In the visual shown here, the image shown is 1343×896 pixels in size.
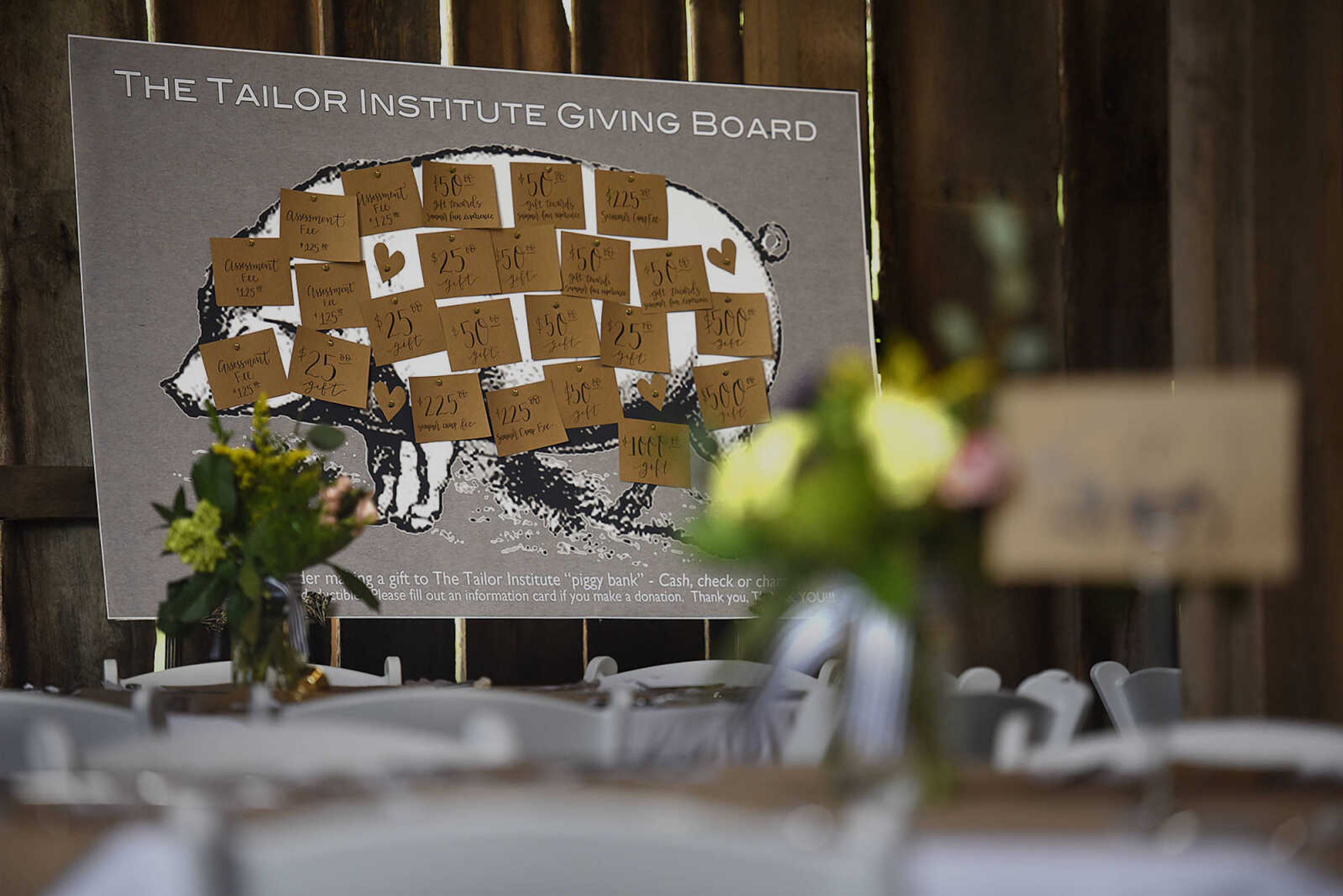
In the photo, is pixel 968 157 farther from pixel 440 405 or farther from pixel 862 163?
pixel 440 405

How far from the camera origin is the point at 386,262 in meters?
4.05

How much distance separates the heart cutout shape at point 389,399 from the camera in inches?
157

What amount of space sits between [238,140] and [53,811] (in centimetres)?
300

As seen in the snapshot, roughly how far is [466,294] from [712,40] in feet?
3.84

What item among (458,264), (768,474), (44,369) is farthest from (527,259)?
(768,474)

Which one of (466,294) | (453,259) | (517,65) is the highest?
(517,65)

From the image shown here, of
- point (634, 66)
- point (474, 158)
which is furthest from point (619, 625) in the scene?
point (634, 66)

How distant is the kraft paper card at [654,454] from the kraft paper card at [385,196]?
856mm

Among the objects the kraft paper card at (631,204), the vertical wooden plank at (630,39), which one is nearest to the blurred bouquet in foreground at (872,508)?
the kraft paper card at (631,204)

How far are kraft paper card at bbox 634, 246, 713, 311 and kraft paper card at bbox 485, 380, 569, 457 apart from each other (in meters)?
0.44

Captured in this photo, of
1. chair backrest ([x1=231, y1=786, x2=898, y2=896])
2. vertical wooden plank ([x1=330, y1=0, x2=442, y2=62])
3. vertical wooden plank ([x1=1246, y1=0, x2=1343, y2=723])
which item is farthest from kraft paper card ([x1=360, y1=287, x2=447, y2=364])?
chair backrest ([x1=231, y1=786, x2=898, y2=896])

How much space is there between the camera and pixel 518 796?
34.5 inches

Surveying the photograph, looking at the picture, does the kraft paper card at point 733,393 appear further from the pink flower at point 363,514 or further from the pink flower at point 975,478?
the pink flower at point 975,478

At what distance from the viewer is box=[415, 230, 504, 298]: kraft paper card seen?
409 centimetres
